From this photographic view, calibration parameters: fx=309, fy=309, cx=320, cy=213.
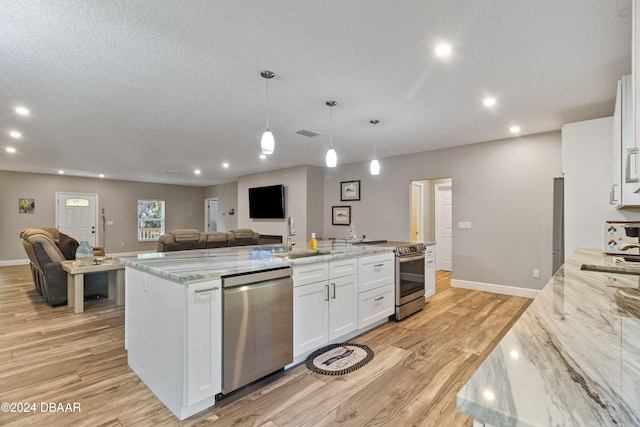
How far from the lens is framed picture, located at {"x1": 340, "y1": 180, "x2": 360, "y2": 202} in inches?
270

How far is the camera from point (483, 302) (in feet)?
14.4

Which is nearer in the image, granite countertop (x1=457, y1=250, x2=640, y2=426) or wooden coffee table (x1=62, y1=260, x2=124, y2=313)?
granite countertop (x1=457, y1=250, x2=640, y2=426)

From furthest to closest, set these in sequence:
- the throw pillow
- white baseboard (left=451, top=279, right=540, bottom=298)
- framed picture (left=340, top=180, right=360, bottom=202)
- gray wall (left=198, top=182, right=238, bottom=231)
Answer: gray wall (left=198, top=182, right=238, bottom=231) → framed picture (left=340, top=180, right=360, bottom=202) → the throw pillow → white baseboard (left=451, top=279, right=540, bottom=298)

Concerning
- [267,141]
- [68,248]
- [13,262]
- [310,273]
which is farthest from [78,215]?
[310,273]

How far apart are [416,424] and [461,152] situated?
15.1 feet

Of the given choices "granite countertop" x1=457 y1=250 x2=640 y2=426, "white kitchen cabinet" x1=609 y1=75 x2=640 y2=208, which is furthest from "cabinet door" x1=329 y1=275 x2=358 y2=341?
"white kitchen cabinet" x1=609 y1=75 x2=640 y2=208

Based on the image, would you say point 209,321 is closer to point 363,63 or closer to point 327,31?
point 327,31

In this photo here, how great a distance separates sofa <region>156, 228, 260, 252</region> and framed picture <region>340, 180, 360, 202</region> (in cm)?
255

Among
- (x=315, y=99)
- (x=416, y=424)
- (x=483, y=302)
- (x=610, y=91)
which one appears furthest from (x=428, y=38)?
(x=483, y=302)

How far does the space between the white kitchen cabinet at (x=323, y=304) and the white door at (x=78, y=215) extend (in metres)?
9.26

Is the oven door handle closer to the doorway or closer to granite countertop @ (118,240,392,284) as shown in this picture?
granite countertop @ (118,240,392,284)

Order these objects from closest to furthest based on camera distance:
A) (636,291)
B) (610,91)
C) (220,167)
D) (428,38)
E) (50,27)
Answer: (636,291) → (50,27) → (428,38) → (610,91) → (220,167)

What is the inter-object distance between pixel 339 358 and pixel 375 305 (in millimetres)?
815

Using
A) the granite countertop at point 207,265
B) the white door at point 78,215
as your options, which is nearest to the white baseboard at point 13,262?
the white door at point 78,215
